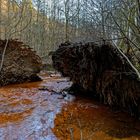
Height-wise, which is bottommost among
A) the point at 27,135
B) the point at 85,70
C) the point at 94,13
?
the point at 27,135

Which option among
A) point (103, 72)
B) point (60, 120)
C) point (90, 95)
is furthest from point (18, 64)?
point (60, 120)

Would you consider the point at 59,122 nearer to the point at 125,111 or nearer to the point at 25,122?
the point at 25,122

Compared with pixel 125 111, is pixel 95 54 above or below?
above

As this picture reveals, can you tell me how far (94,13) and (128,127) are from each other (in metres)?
5.35

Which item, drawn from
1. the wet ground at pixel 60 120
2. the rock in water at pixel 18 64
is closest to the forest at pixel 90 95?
the wet ground at pixel 60 120

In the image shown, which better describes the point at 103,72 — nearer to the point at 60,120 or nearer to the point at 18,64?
the point at 60,120

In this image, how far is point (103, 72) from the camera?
7.54 m

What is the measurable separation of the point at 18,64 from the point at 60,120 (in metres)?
6.26

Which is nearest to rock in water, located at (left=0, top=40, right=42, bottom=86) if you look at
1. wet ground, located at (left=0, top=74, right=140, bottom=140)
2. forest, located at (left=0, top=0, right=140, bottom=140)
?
forest, located at (left=0, top=0, right=140, bottom=140)

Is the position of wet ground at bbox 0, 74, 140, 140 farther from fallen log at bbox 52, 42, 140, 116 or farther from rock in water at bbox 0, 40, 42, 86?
rock in water at bbox 0, 40, 42, 86

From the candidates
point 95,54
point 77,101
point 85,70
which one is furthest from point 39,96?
point 95,54

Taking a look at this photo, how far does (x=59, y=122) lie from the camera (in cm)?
628

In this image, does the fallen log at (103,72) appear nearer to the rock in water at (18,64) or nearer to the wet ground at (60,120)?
the wet ground at (60,120)

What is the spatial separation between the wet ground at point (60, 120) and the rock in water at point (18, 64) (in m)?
3.31
